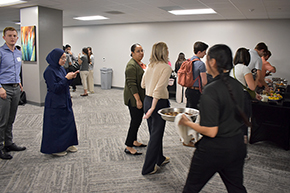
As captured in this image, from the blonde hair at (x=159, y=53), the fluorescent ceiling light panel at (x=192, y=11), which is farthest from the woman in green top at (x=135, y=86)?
the fluorescent ceiling light panel at (x=192, y=11)

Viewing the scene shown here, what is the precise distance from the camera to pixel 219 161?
1.53 meters

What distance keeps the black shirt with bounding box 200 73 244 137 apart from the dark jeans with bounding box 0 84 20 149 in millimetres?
2638

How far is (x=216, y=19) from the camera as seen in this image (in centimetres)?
772

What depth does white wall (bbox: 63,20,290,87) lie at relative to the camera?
7340 mm

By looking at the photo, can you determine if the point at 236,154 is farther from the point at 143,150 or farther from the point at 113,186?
the point at 143,150

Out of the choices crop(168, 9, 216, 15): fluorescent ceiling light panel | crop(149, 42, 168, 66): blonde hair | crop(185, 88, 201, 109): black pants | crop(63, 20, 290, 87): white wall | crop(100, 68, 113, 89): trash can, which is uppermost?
crop(168, 9, 216, 15): fluorescent ceiling light panel

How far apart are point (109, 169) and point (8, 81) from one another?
1699mm

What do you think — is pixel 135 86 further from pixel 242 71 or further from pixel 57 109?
pixel 242 71

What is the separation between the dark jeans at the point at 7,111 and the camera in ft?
10.2

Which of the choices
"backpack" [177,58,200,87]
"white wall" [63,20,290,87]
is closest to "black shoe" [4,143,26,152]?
"backpack" [177,58,200,87]

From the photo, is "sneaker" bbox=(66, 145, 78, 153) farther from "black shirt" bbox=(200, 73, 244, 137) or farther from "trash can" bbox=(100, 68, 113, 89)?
"trash can" bbox=(100, 68, 113, 89)

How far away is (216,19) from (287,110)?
485cm

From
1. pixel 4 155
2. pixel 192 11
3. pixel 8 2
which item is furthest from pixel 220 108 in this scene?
pixel 8 2

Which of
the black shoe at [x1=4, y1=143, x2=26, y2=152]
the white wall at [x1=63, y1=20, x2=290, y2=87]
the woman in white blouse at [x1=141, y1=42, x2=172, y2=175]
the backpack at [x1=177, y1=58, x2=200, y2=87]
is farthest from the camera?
the white wall at [x1=63, y1=20, x2=290, y2=87]
